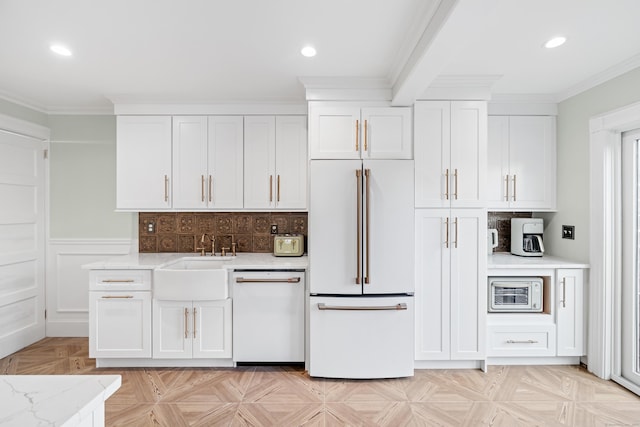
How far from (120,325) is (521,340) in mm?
3398

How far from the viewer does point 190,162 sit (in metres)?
3.46

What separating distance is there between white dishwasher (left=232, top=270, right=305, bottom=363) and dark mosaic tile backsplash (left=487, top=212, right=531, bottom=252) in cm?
210

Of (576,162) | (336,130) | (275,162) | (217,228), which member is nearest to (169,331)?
(217,228)

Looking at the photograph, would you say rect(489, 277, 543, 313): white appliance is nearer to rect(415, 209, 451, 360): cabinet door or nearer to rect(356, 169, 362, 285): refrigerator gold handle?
rect(415, 209, 451, 360): cabinet door

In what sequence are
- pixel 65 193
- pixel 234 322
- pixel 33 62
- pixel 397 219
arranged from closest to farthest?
pixel 33 62
pixel 397 219
pixel 234 322
pixel 65 193

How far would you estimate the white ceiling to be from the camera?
1.89 meters

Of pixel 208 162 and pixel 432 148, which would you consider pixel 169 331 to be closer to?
pixel 208 162

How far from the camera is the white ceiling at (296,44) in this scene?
6.21 ft

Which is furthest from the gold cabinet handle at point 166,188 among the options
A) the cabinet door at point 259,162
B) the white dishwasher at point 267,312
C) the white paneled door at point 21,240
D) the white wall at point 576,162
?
the white wall at point 576,162

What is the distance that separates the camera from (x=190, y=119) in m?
3.45

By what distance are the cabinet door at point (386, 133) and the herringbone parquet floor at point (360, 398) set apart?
1.82 m

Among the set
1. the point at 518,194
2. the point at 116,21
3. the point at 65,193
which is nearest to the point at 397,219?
the point at 518,194

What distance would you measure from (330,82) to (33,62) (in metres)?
2.15

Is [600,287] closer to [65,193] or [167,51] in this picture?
[167,51]
